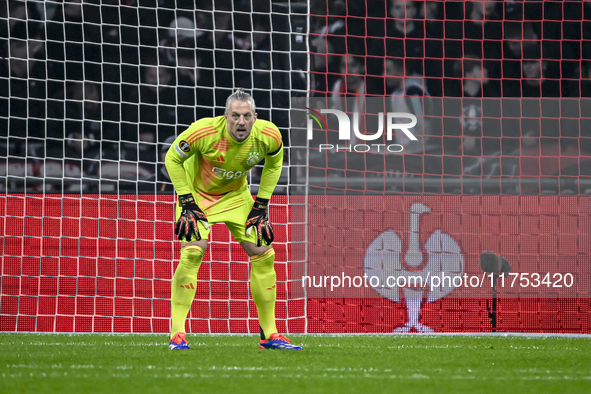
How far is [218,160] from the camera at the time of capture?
14.5ft

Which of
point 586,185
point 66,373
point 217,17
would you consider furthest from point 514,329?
point 217,17

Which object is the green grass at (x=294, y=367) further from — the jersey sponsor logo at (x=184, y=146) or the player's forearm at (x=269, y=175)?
the jersey sponsor logo at (x=184, y=146)

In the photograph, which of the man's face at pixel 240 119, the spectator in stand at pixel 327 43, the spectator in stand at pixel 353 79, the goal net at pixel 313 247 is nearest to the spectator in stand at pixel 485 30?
the spectator in stand at pixel 353 79

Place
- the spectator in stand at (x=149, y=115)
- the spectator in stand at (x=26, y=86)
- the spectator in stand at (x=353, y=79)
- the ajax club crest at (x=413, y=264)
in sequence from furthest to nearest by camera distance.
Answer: the spectator in stand at (x=353, y=79), the spectator in stand at (x=149, y=115), the spectator in stand at (x=26, y=86), the ajax club crest at (x=413, y=264)

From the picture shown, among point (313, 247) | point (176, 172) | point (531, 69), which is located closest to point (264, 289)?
point (176, 172)

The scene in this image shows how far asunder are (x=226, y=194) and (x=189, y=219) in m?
0.39

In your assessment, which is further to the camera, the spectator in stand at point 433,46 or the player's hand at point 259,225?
Result: the spectator in stand at point 433,46

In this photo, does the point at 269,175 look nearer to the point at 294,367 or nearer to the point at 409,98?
the point at 294,367

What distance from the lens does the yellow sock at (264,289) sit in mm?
4488

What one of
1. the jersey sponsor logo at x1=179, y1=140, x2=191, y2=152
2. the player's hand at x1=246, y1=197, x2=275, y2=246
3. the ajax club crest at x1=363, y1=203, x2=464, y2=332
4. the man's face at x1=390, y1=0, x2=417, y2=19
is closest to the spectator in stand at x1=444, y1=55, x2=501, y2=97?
the man's face at x1=390, y1=0, x2=417, y2=19

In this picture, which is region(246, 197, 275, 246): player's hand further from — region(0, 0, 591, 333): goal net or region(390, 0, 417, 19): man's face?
region(390, 0, 417, 19): man's face

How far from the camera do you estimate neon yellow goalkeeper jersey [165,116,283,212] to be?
4.38m

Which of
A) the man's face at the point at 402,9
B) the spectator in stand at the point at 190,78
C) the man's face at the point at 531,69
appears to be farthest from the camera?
the man's face at the point at 402,9

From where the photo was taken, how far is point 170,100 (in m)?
10.6
